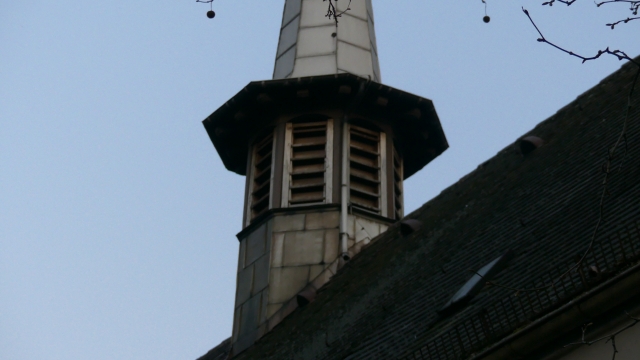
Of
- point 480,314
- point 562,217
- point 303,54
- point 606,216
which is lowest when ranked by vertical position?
point 480,314

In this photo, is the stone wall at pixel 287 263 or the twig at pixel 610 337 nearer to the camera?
the twig at pixel 610 337

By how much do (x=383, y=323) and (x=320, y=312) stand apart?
2621 millimetres

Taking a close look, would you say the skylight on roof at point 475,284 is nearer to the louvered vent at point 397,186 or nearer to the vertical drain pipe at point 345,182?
the vertical drain pipe at point 345,182

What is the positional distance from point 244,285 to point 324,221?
4.79 feet

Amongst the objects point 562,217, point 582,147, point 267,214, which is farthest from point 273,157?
point 562,217

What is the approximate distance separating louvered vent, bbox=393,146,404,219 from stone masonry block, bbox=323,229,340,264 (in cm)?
139

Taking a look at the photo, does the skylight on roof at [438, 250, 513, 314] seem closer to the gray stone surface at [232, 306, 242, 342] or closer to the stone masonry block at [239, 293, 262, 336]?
the stone masonry block at [239, 293, 262, 336]

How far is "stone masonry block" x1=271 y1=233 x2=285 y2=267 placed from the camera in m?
17.8

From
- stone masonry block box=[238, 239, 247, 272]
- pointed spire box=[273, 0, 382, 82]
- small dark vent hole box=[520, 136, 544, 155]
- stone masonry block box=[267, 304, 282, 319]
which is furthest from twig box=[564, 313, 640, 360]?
pointed spire box=[273, 0, 382, 82]

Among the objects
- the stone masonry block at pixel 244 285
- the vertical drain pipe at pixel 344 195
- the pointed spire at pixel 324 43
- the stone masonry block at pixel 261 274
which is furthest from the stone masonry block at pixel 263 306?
the pointed spire at pixel 324 43

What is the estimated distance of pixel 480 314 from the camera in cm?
1062

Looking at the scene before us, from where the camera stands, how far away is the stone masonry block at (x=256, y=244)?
18141 mm

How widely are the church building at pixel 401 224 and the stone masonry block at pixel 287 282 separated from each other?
2cm

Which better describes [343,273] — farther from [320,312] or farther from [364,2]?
[364,2]
